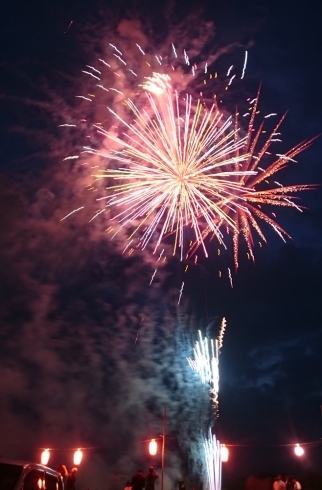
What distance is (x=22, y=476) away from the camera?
24.3 ft

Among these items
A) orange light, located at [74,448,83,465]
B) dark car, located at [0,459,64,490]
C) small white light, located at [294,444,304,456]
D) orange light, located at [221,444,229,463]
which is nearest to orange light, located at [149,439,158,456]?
orange light, located at [221,444,229,463]

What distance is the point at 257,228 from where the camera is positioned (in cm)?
1571

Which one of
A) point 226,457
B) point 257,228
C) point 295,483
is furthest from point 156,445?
point 257,228

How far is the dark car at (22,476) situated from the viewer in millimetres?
7215

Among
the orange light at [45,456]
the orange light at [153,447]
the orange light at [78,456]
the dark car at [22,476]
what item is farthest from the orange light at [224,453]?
the dark car at [22,476]

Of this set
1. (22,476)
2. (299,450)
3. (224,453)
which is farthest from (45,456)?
(22,476)

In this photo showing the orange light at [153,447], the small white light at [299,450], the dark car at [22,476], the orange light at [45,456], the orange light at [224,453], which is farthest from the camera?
the orange light at [153,447]

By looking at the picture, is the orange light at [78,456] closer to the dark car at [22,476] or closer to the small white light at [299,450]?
the small white light at [299,450]

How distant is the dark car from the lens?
7215mm

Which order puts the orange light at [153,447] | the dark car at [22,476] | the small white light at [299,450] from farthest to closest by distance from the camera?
the orange light at [153,447] → the small white light at [299,450] → the dark car at [22,476]

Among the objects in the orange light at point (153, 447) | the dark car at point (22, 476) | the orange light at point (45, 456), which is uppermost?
the orange light at point (153, 447)

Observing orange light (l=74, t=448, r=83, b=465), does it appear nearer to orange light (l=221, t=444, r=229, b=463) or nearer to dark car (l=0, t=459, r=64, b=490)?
orange light (l=221, t=444, r=229, b=463)

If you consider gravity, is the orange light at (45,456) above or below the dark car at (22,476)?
above

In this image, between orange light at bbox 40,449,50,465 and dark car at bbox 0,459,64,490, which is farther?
orange light at bbox 40,449,50,465
